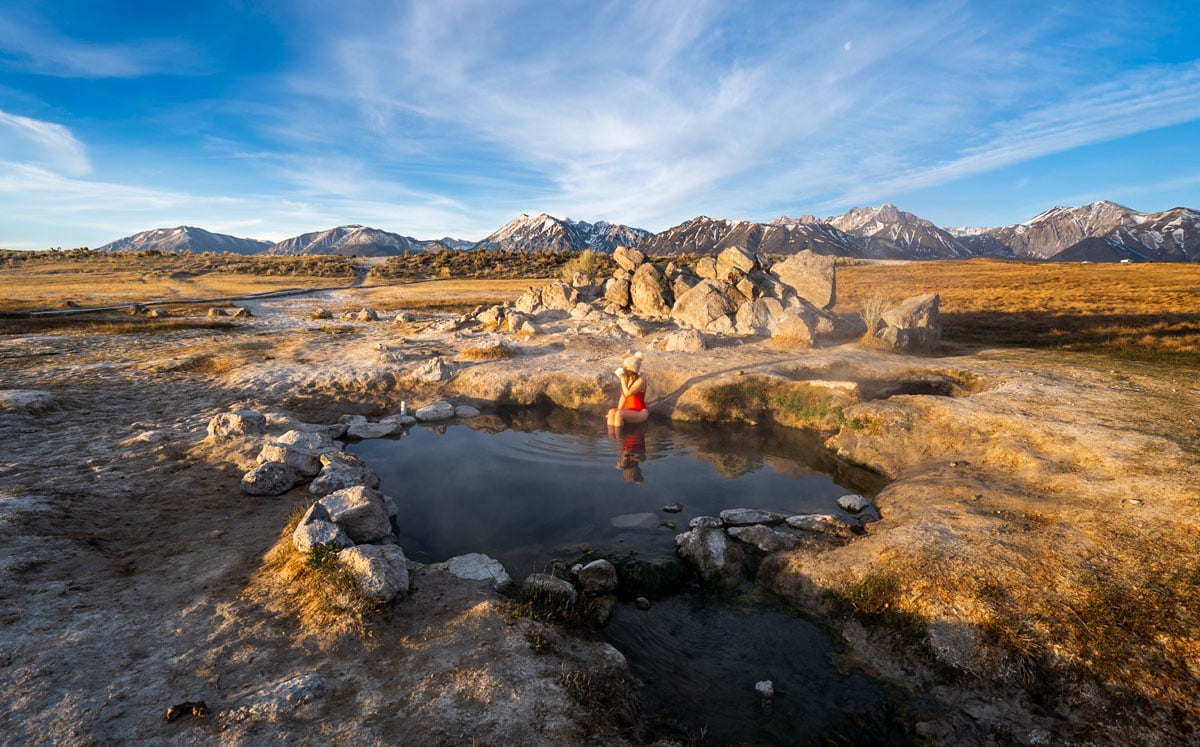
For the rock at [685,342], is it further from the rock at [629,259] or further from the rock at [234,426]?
the rock at [234,426]

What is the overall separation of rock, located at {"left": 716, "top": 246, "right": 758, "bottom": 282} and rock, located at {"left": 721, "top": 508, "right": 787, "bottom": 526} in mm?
22126

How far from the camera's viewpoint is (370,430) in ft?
47.6

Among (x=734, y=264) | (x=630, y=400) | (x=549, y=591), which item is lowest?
(x=549, y=591)

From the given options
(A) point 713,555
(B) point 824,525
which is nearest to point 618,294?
(B) point 824,525

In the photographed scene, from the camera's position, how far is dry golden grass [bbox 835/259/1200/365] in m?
22.9

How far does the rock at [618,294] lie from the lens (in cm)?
3133

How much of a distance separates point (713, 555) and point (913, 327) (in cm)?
1984

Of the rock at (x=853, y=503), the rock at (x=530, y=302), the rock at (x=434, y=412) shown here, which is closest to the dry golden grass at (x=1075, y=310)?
the rock at (x=853, y=503)

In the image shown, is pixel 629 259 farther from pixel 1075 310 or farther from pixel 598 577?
pixel 1075 310

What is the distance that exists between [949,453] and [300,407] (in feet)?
58.9

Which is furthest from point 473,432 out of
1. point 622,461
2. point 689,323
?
point 689,323

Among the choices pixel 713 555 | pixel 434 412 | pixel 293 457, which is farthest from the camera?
pixel 434 412

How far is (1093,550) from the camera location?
7137 mm

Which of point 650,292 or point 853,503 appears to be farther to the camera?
point 650,292
